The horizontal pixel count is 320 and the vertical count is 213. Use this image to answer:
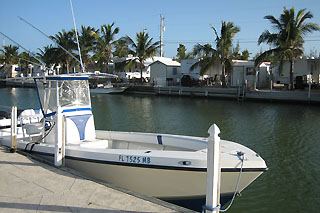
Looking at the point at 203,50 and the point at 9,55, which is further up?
the point at 9,55

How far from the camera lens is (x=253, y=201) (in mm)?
7930

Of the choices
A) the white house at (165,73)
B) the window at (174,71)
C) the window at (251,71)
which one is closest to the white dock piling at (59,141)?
the window at (251,71)

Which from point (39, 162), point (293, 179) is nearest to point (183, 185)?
point (39, 162)

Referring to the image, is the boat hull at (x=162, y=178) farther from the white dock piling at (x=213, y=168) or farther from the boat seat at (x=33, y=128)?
the boat seat at (x=33, y=128)

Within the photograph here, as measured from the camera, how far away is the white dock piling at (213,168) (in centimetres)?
457

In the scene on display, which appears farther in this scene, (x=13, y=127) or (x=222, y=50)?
(x=222, y=50)

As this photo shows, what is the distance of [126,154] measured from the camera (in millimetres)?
6758

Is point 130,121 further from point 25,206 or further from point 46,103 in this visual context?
point 25,206

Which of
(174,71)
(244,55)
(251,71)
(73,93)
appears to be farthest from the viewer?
(244,55)

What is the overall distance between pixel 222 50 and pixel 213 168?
3365 centimetres

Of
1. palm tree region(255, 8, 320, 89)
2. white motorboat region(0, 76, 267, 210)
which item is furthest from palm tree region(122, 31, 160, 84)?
white motorboat region(0, 76, 267, 210)

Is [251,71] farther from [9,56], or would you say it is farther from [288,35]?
[9,56]

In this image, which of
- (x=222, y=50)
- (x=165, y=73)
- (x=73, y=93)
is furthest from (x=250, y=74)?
(x=73, y=93)

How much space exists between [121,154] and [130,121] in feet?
48.1
